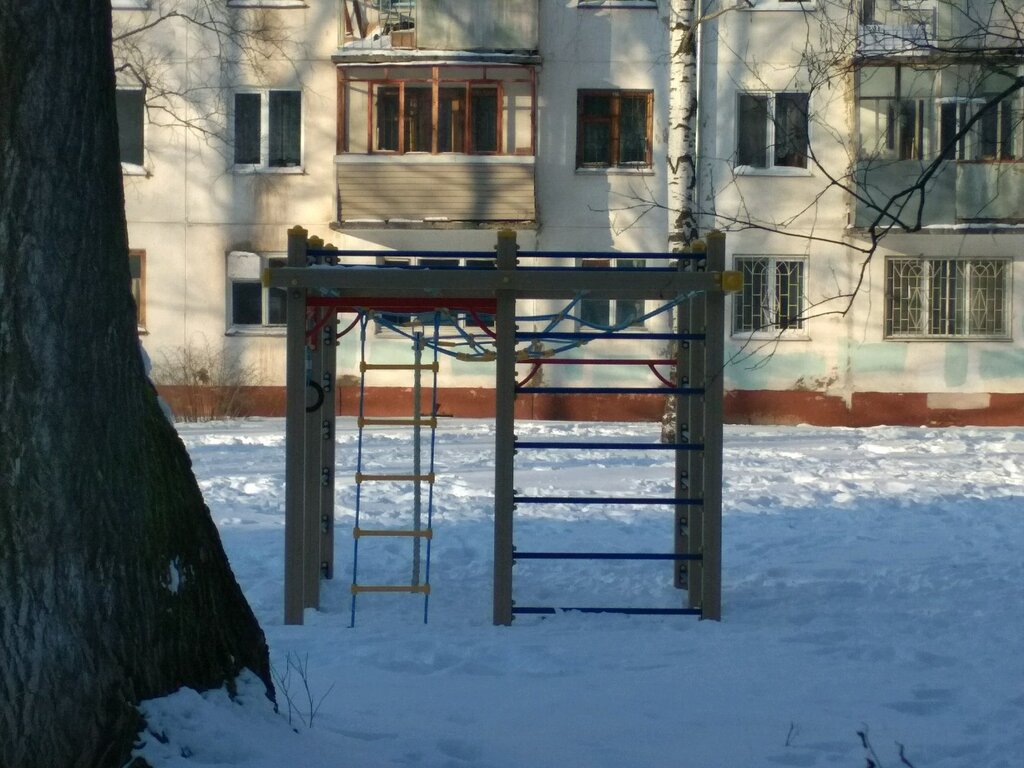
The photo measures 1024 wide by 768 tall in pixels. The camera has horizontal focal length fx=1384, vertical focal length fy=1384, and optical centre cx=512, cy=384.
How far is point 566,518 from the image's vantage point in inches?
448

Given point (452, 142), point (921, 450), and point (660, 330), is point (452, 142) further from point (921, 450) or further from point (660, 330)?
point (921, 450)

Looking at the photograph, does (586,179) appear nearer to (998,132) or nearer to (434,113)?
(434,113)

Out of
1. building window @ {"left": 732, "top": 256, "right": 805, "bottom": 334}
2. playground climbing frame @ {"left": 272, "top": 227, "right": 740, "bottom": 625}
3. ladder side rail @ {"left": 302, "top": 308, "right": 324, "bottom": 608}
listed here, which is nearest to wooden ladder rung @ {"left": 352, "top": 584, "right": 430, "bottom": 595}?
playground climbing frame @ {"left": 272, "top": 227, "right": 740, "bottom": 625}

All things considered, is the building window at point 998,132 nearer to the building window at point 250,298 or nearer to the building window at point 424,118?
the building window at point 424,118

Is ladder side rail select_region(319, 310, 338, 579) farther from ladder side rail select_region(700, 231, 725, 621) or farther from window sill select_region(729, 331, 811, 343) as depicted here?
window sill select_region(729, 331, 811, 343)

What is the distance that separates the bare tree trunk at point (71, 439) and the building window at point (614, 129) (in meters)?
18.7

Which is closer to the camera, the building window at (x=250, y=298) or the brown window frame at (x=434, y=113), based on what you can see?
the brown window frame at (x=434, y=113)

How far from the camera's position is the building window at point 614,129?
886 inches

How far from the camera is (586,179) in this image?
73.6 feet

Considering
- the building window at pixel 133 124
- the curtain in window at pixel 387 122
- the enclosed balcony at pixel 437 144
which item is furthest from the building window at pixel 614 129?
the building window at pixel 133 124

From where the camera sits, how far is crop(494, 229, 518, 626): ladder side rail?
751 centimetres

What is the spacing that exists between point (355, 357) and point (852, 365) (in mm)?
8153

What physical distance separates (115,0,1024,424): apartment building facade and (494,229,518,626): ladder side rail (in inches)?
566

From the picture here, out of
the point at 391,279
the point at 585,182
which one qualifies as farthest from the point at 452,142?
the point at 391,279
